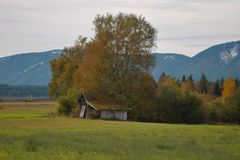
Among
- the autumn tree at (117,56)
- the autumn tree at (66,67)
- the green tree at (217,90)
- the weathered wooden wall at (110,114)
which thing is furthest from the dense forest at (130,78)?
the green tree at (217,90)

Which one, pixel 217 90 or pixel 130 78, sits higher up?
pixel 217 90

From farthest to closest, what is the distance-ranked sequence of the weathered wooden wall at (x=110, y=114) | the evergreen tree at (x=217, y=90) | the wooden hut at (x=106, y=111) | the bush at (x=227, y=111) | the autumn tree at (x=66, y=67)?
the evergreen tree at (x=217, y=90) < the autumn tree at (x=66, y=67) < the bush at (x=227, y=111) < the weathered wooden wall at (x=110, y=114) < the wooden hut at (x=106, y=111)

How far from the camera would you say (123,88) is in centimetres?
Result: 8781

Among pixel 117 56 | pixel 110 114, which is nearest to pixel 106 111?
pixel 110 114

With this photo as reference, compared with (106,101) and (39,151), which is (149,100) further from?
(39,151)

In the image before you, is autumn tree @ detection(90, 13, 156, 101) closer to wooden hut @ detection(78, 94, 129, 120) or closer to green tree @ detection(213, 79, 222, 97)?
wooden hut @ detection(78, 94, 129, 120)

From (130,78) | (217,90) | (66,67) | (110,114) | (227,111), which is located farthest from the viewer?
(217,90)

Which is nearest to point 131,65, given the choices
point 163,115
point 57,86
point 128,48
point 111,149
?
point 128,48

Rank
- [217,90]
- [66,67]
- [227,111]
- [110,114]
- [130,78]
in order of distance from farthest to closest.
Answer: [217,90] < [66,67] < [227,111] < [130,78] < [110,114]

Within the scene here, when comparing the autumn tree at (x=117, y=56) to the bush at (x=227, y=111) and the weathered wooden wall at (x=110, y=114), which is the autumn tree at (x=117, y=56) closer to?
the weathered wooden wall at (x=110, y=114)

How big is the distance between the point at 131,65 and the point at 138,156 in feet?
216

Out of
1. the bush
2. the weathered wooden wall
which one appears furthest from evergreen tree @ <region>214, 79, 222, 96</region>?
the weathered wooden wall

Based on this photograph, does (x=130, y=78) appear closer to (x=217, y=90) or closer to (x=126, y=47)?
(x=126, y=47)

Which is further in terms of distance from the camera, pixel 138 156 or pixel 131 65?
pixel 131 65
